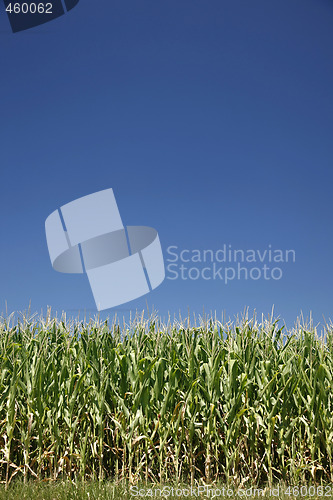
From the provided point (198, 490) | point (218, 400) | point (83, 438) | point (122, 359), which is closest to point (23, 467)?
point (83, 438)

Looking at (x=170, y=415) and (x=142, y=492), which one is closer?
(x=142, y=492)

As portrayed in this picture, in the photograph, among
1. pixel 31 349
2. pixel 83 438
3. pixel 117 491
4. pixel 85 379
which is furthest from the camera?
pixel 31 349

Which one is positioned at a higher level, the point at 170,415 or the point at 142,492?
the point at 170,415

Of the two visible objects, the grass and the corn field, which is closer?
the grass

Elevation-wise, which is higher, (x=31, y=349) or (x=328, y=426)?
(x=31, y=349)

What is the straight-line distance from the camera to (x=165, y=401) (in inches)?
172

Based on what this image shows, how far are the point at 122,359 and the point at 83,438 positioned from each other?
90 cm

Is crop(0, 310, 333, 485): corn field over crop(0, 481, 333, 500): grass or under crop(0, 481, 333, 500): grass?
over

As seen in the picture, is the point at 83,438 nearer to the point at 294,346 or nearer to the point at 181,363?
the point at 181,363

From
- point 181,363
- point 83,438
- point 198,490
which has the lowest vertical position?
point 198,490

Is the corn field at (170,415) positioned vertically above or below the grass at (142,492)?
above

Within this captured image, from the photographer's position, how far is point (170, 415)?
4.44 m

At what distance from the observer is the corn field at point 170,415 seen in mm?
4258

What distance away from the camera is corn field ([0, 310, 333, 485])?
426 cm
